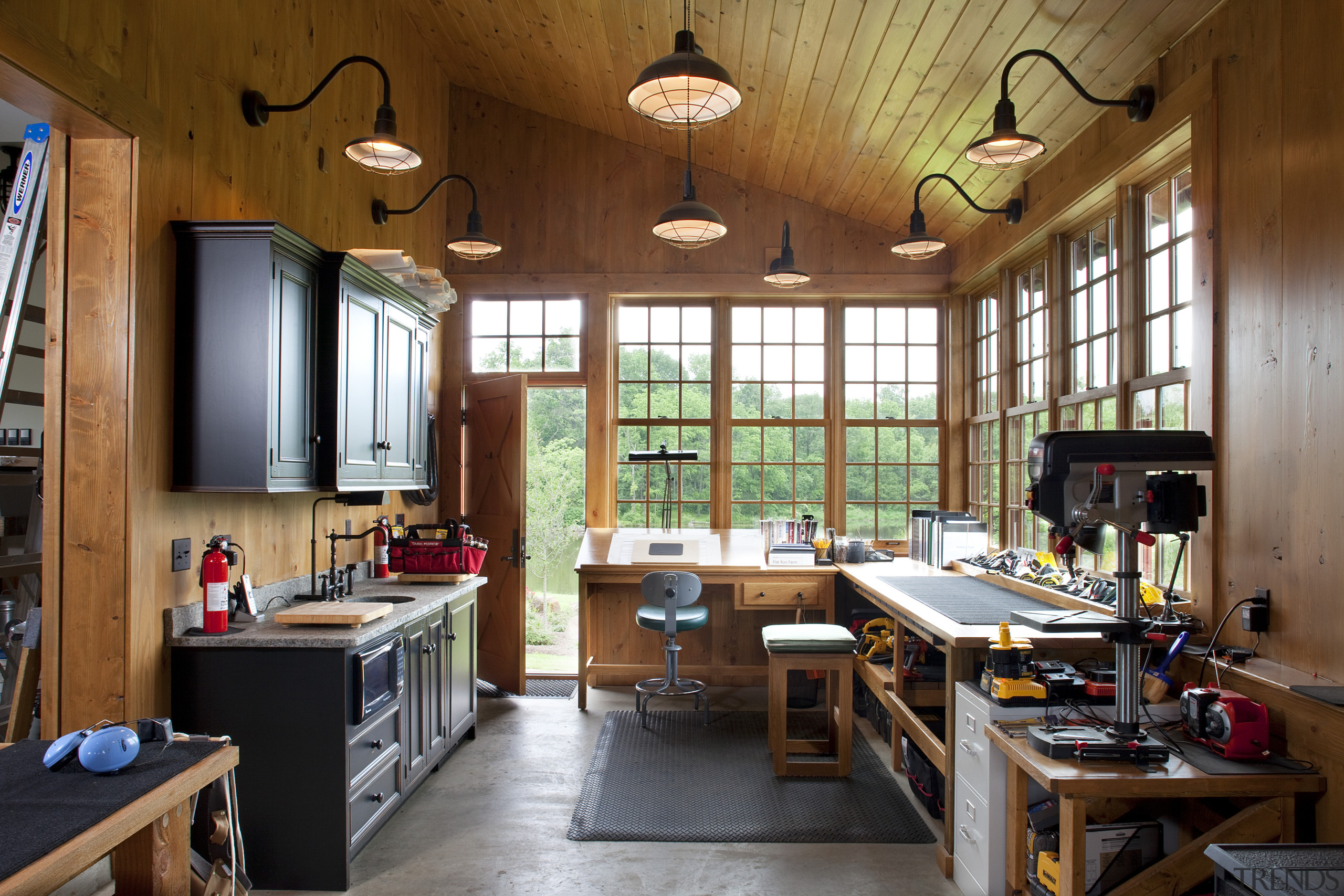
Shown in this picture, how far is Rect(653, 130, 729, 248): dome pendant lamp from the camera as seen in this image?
14.2 feet

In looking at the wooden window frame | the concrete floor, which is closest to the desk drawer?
the concrete floor

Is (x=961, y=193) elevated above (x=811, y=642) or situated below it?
above

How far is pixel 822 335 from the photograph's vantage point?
6070 mm

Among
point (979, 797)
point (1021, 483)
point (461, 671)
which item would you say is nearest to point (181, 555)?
point (461, 671)

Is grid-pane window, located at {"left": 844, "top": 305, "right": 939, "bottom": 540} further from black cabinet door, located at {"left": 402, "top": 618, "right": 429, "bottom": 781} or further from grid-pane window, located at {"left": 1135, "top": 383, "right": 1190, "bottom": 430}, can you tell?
black cabinet door, located at {"left": 402, "top": 618, "right": 429, "bottom": 781}

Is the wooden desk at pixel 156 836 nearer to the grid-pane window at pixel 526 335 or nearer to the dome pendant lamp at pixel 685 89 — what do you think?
the dome pendant lamp at pixel 685 89

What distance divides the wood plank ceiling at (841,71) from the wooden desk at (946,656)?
2223mm

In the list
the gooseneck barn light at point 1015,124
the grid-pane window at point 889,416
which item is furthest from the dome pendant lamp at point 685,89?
the grid-pane window at point 889,416

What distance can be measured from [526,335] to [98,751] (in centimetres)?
459

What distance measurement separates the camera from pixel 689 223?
173 inches

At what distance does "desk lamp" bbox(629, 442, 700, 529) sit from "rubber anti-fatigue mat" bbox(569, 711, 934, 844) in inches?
63.8

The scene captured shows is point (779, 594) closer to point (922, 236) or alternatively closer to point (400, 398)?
point (922, 236)

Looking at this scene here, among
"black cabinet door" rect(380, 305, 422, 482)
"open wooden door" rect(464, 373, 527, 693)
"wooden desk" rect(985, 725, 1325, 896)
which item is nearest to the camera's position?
"wooden desk" rect(985, 725, 1325, 896)

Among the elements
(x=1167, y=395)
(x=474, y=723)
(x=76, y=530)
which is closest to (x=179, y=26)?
(x=76, y=530)
